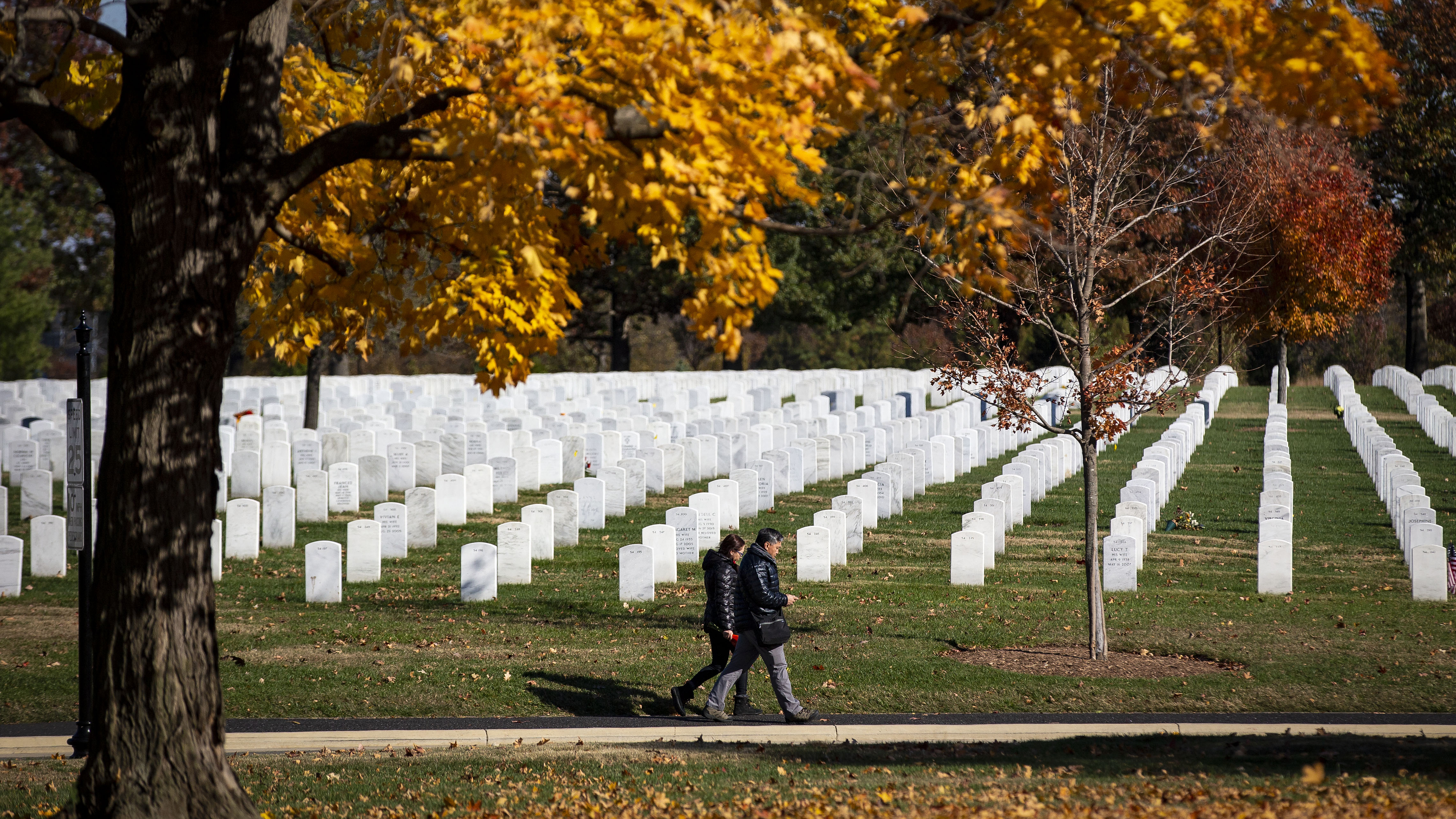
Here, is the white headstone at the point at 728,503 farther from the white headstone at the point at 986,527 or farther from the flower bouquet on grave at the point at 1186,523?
the flower bouquet on grave at the point at 1186,523

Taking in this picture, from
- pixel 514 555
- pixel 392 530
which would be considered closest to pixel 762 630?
pixel 514 555

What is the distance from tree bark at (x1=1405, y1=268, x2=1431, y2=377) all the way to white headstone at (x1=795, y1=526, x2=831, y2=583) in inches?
1578

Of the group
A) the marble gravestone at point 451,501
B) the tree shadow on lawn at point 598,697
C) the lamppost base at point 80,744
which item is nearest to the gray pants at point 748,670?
the tree shadow on lawn at point 598,697

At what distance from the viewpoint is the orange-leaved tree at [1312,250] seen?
2958cm

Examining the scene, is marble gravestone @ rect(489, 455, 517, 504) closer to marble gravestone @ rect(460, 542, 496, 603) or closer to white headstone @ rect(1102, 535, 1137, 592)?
marble gravestone @ rect(460, 542, 496, 603)

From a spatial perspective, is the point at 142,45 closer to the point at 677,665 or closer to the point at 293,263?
the point at 293,263

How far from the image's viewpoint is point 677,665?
465 inches

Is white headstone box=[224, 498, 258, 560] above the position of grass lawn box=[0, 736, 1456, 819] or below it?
above

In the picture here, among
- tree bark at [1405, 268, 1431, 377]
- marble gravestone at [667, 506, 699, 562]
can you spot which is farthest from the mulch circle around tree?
tree bark at [1405, 268, 1431, 377]

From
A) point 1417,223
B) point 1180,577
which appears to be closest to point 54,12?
point 1180,577

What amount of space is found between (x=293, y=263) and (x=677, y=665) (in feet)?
17.2

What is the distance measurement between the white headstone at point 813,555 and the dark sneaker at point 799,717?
5.15 m

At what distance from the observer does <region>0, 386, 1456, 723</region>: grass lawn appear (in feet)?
35.9

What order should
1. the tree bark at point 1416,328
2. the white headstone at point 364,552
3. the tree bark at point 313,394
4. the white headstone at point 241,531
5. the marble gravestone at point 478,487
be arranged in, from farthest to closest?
the tree bark at point 1416,328, the tree bark at point 313,394, the marble gravestone at point 478,487, the white headstone at point 241,531, the white headstone at point 364,552
